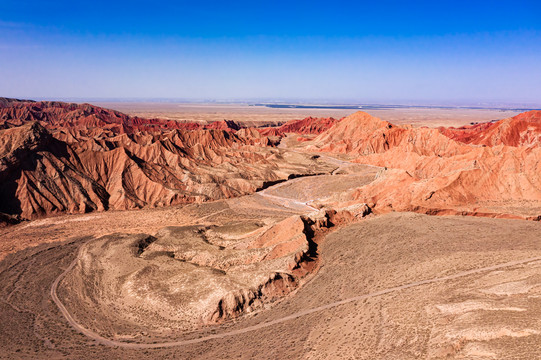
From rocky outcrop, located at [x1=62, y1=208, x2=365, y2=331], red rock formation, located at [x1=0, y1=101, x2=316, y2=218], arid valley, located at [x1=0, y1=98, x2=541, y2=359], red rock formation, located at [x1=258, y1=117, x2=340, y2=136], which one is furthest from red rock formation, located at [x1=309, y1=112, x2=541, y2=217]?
red rock formation, located at [x1=258, y1=117, x2=340, y2=136]

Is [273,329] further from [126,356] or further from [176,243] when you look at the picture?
[176,243]

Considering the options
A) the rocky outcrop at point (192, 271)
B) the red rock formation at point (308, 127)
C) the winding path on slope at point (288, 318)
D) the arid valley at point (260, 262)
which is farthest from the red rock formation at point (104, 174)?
the red rock formation at point (308, 127)

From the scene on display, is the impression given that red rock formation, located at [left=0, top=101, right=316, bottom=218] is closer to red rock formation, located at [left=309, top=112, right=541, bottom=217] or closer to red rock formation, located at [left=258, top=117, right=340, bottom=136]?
red rock formation, located at [left=309, top=112, right=541, bottom=217]

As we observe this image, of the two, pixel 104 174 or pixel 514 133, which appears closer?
pixel 104 174

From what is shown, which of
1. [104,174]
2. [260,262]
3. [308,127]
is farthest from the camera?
[308,127]

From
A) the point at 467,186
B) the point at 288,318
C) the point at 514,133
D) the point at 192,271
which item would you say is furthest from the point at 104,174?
the point at 514,133

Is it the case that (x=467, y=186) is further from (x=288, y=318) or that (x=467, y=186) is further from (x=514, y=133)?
(x=514, y=133)

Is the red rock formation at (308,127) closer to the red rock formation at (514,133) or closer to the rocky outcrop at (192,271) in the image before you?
the red rock formation at (514,133)

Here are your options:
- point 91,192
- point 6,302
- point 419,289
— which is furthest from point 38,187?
point 419,289
